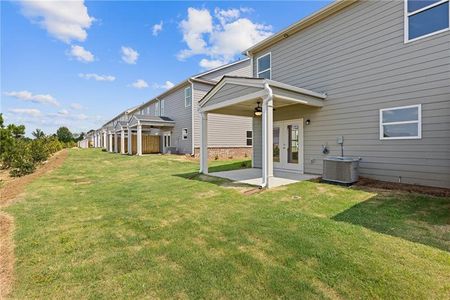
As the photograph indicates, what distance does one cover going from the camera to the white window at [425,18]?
602 centimetres

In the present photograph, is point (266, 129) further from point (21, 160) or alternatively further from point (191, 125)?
point (191, 125)

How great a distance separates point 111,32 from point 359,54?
42.9 ft

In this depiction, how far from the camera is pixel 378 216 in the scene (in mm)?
4457

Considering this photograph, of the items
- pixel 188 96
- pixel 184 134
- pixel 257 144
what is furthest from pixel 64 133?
pixel 257 144

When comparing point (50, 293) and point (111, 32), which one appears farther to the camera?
point (111, 32)

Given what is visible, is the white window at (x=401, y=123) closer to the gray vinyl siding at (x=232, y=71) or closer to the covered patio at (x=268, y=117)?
the covered patio at (x=268, y=117)

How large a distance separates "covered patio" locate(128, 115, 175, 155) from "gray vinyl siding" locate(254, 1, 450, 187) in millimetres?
14219

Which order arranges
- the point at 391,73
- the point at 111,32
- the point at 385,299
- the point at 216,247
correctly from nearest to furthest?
the point at 385,299 → the point at 216,247 → the point at 391,73 → the point at 111,32

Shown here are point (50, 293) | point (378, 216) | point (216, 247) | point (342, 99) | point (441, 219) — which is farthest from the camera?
point (342, 99)

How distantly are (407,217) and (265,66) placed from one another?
8971 mm

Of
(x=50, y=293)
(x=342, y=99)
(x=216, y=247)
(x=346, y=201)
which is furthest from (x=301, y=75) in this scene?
(x=50, y=293)

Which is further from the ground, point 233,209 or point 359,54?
point 359,54

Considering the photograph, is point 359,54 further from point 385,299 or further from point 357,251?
point 385,299

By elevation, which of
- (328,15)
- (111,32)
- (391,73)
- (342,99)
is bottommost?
(342,99)
